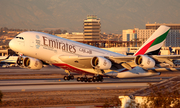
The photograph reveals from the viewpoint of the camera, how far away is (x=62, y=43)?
4350cm

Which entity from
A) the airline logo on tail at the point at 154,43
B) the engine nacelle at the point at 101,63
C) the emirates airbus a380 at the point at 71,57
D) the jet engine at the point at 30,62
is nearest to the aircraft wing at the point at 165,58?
the emirates airbus a380 at the point at 71,57

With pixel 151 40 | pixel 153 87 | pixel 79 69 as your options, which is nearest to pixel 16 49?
pixel 79 69

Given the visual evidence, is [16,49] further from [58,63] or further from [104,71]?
[104,71]

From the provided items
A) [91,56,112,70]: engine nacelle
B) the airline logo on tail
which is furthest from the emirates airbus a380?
the airline logo on tail

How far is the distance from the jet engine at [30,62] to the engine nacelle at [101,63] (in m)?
9.45

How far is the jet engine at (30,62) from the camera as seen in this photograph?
44.8m

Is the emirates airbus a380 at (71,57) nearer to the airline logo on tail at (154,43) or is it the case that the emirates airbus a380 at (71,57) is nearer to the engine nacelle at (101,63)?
the engine nacelle at (101,63)

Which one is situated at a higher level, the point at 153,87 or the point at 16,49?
the point at 16,49

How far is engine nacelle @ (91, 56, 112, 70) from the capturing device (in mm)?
40562

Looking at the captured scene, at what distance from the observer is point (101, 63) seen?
1596 inches

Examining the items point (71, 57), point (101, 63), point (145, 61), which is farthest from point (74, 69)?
point (145, 61)

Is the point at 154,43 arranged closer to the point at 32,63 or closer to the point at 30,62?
the point at 32,63

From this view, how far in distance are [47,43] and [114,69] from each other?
1135 cm

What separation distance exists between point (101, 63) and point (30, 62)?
39.2 ft
